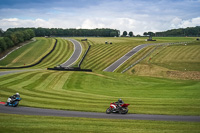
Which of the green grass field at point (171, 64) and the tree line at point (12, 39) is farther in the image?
the tree line at point (12, 39)

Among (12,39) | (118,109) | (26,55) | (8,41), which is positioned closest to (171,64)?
(118,109)

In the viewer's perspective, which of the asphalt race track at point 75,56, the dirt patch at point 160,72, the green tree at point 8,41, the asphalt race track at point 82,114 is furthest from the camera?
the green tree at point 8,41

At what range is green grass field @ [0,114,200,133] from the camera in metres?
16.1

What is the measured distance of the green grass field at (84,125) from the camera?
16094 millimetres

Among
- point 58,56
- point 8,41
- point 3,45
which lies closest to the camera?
point 58,56

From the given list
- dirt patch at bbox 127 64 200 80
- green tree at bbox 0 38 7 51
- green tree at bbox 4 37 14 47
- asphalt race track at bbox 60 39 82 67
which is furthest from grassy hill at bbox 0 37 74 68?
dirt patch at bbox 127 64 200 80

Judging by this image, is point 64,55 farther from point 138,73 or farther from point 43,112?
→ point 43,112

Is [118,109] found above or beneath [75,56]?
beneath

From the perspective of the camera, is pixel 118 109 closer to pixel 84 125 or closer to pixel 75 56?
pixel 84 125

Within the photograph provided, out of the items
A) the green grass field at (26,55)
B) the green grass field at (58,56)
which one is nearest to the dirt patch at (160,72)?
the green grass field at (58,56)

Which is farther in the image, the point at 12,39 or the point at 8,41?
the point at 12,39

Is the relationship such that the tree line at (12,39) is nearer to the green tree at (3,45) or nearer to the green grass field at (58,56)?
the green tree at (3,45)

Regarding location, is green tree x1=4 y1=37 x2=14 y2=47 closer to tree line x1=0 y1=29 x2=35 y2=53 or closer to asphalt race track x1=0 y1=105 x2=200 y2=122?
tree line x1=0 y1=29 x2=35 y2=53

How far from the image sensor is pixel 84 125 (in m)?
17.5
